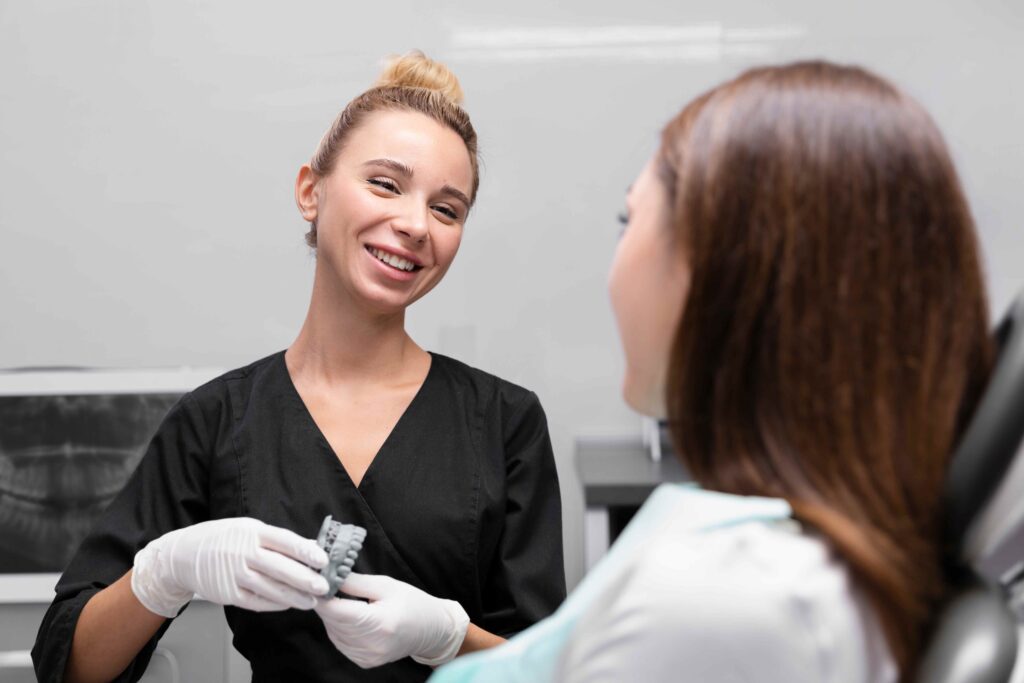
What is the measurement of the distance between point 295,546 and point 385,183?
53 cm

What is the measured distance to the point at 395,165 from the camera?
4.54 feet

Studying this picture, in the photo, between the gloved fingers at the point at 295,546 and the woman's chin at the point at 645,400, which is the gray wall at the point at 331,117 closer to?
the gloved fingers at the point at 295,546

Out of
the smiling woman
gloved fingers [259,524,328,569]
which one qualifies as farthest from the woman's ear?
gloved fingers [259,524,328,569]

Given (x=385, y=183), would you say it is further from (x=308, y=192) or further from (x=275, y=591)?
(x=275, y=591)

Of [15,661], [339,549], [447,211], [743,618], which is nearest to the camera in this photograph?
[743,618]

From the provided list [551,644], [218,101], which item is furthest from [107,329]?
[551,644]

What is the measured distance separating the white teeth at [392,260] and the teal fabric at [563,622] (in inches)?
23.4

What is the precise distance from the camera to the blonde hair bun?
1.54m

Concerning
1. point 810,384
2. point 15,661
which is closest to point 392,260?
point 810,384

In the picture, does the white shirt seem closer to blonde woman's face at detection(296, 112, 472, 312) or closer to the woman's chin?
the woman's chin

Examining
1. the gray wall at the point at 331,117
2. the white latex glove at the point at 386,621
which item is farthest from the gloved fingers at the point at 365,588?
the gray wall at the point at 331,117

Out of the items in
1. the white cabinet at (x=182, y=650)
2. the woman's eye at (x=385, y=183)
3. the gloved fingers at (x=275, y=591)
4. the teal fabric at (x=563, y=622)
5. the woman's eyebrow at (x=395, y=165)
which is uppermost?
the woman's eyebrow at (x=395, y=165)

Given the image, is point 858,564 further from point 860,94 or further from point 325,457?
point 325,457

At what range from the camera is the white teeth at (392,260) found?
1.38 m
